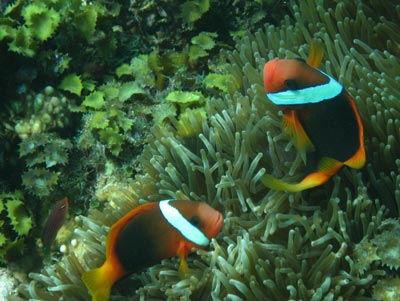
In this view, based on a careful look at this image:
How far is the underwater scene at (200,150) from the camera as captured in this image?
6.31ft

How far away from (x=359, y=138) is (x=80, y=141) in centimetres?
204

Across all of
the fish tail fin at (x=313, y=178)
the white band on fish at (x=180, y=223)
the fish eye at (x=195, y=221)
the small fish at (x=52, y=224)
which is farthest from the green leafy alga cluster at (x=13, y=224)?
the fish tail fin at (x=313, y=178)

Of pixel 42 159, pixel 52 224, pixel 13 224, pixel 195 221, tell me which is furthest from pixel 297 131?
pixel 13 224

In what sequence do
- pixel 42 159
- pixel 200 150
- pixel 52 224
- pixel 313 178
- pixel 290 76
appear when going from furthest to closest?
1. pixel 42 159
2. pixel 52 224
3. pixel 200 150
4. pixel 313 178
5. pixel 290 76

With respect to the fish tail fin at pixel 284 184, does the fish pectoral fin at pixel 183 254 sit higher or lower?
lower

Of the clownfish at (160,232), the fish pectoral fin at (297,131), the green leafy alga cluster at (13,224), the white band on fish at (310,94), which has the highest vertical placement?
the white band on fish at (310,94)

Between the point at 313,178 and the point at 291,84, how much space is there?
432mm

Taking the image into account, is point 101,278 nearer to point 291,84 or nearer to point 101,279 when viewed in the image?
point 101,279

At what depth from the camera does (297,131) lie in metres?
1.88

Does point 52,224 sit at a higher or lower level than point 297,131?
lower

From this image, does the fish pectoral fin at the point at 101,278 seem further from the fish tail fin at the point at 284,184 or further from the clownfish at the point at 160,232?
the fish tail fin at the point at 284,184

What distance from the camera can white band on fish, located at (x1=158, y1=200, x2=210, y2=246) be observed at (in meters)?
1.95

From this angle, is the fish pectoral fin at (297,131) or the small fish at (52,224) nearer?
the fish pectoral fin at (297,131)

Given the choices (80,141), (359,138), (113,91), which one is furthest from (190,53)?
(359,138)
